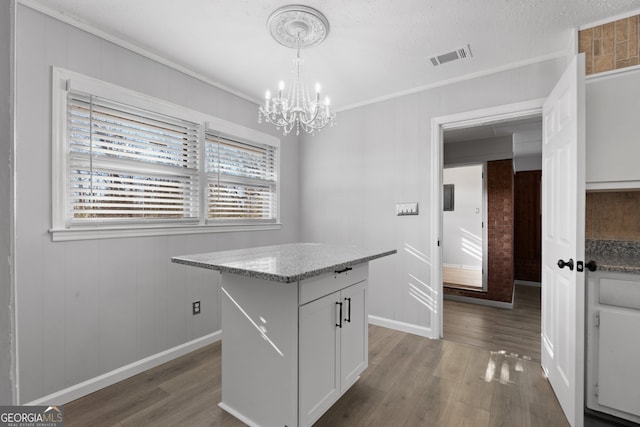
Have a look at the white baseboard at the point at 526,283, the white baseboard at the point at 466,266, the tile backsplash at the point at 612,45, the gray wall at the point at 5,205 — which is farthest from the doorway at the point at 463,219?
the gray wall at the point at 5,205

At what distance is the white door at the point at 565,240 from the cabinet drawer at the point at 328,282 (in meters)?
1.25

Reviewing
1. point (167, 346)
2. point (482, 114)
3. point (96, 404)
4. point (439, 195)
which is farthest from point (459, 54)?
point (96, 404)

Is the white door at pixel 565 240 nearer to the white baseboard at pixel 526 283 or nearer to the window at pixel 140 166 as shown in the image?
the window at pixel 140 166

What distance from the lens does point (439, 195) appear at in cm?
313

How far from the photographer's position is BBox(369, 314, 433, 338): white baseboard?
3168 millimetres

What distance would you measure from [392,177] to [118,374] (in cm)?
306

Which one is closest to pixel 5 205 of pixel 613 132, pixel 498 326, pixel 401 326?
pixel 613 132

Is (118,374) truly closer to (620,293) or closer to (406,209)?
(406,209)

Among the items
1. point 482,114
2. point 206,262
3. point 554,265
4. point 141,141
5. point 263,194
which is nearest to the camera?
point 206,262

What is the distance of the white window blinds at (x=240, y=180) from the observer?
304cm

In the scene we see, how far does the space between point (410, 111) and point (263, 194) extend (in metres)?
1.91

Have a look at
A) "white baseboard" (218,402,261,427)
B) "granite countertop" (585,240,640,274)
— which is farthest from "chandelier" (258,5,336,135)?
"granite countertop" (585,240,640,274)

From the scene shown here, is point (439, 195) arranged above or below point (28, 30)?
below

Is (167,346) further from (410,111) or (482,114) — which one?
(482,114)
